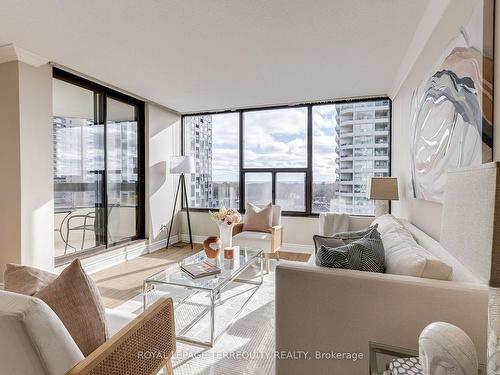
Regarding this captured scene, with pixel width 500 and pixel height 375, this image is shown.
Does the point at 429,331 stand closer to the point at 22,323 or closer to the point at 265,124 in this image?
the point at 22,323

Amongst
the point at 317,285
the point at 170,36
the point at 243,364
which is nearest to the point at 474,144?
the point at 317,285

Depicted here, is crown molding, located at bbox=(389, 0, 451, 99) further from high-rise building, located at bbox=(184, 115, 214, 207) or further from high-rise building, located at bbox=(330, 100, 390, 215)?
high-rise building, located at bbox=(184, 115, 214, 207)

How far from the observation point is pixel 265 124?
4.84 meters

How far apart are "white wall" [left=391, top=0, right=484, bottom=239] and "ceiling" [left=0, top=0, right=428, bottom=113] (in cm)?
24

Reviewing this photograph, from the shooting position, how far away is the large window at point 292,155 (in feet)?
14.1

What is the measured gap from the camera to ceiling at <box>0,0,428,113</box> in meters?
2.07

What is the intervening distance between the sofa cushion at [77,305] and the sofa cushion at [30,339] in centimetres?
16

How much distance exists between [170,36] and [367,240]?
229 centimetres

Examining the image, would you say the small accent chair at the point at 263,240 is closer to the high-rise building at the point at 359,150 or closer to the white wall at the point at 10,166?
the high-rise building at the point at 359,150

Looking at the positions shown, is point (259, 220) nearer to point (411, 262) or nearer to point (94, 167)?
point (94, 167)

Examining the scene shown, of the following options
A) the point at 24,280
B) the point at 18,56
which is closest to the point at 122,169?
the point at 18,56

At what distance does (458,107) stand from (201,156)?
4.27 metres

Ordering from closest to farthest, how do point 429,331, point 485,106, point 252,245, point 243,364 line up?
point 429,331, point 485,106, point 243,364, point 252,245

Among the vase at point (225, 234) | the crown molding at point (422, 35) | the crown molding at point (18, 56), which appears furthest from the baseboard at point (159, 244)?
the crown molding at point (422, 35)
